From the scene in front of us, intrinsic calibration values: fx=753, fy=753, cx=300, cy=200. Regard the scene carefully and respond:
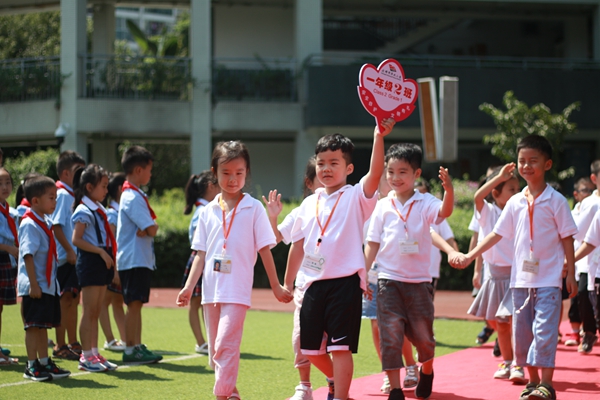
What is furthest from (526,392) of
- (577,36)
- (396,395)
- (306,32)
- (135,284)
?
(577,36)

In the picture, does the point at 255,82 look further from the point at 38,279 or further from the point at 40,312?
the point at 40,312

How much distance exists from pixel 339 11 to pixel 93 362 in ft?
66.0

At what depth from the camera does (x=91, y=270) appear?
23.2ft

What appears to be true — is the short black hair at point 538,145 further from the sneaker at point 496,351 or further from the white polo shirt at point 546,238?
the sneaker at point 496,351

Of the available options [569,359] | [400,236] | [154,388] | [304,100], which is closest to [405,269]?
[400,236]

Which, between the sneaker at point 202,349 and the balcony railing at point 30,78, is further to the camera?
the balcony railing at point 30,78

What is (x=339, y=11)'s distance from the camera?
25188 mm

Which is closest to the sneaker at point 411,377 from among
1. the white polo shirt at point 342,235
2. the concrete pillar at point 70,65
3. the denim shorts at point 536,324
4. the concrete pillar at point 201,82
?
the denim shorts at point 536,324

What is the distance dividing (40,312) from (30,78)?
56.9 ft

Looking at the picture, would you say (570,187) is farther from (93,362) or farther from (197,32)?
(93,362)

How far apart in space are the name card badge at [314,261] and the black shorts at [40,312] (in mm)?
2573

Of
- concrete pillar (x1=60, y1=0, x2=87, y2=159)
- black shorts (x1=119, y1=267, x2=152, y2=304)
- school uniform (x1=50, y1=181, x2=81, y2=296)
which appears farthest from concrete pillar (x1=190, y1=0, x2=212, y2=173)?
black shorts (x1=119, y1=267, x2=152, y2=304)

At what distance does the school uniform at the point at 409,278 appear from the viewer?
5637 mm

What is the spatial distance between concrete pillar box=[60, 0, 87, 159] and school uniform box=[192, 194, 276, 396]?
17244mm
